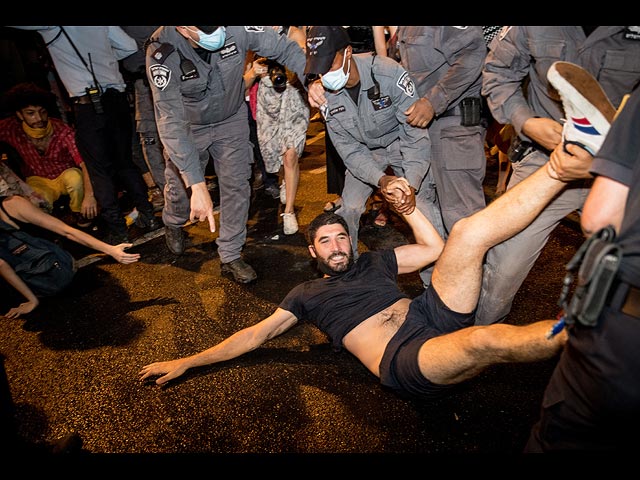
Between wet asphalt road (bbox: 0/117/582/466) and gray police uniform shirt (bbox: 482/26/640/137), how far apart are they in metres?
1.29

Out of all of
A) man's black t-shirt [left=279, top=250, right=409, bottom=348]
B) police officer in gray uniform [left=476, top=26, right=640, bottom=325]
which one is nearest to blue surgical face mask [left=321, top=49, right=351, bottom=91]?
police officer in gray uniform [left=476, top=26, right=640, bottom=325]

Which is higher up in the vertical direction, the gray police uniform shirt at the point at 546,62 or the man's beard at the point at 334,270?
the gray police uniform shirt at the point at 546,62

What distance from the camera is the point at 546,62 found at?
2.00 meters

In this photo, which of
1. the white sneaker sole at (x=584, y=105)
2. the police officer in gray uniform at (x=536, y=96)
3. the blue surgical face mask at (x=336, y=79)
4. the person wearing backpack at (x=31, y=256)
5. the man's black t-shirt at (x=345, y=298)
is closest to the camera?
the white sneaker sole at (x=584, y=105)

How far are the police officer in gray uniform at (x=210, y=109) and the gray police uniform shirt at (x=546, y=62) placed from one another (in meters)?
1.44

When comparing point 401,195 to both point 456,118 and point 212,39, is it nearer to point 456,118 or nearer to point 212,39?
point 456,118

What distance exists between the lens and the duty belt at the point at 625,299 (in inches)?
40.2

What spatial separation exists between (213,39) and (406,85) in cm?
132

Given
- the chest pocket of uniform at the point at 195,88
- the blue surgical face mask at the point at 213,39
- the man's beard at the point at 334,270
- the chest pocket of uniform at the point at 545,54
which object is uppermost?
the blue surgical face mask at the point at 213,39

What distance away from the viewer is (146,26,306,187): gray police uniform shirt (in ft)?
9.24

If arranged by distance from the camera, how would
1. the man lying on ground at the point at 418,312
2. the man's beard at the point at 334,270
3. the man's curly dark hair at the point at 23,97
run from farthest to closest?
the man's curly dark hair at the point at 23,97
the man's beard at the point at 334,270
the man lying on ground at the point at 418,312

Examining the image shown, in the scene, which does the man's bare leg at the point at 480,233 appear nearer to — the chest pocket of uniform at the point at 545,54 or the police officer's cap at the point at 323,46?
the chest pocket of uniform at the point at 545,54

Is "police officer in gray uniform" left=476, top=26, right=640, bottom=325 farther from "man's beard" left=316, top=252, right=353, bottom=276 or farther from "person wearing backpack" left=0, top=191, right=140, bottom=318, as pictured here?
"person wearing backpack" left=0, top=191, right=140, bottom=318

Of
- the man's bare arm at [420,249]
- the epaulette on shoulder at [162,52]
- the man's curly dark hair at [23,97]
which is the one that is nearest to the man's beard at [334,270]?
the man's bare arm at [420,249]
